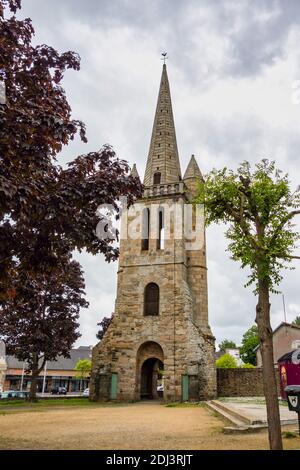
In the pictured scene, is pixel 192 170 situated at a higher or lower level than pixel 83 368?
higher

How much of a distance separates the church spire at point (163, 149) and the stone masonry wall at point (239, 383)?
14965mm

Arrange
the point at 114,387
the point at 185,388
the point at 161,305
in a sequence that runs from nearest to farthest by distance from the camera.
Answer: the point at 185,388
the point at 114,387
the point at 161,305

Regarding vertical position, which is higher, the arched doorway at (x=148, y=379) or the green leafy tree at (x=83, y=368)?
the green leafy tree at (x=83, y=368)

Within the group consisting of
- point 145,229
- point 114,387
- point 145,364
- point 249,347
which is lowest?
point 114,387

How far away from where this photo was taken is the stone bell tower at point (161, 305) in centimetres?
2395

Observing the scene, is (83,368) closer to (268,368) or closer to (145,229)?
(145,229)

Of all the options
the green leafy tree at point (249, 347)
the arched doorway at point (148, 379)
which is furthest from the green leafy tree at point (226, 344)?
the arched doorway at point (148, 379)

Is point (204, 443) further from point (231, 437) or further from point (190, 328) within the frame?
point (190, 328)

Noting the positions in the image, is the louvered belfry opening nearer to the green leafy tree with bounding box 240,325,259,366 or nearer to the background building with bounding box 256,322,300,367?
the background building with bounding box 256,322,300,367

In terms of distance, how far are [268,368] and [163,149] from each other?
2730 centimetres

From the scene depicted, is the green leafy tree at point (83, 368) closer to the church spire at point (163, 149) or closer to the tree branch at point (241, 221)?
the church spire at point (163, 149)

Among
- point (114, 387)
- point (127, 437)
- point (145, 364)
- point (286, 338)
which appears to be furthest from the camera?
point (286, 338)

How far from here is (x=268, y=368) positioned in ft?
22.9

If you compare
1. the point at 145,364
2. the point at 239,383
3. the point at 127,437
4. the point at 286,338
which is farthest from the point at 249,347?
the point at 127,437
